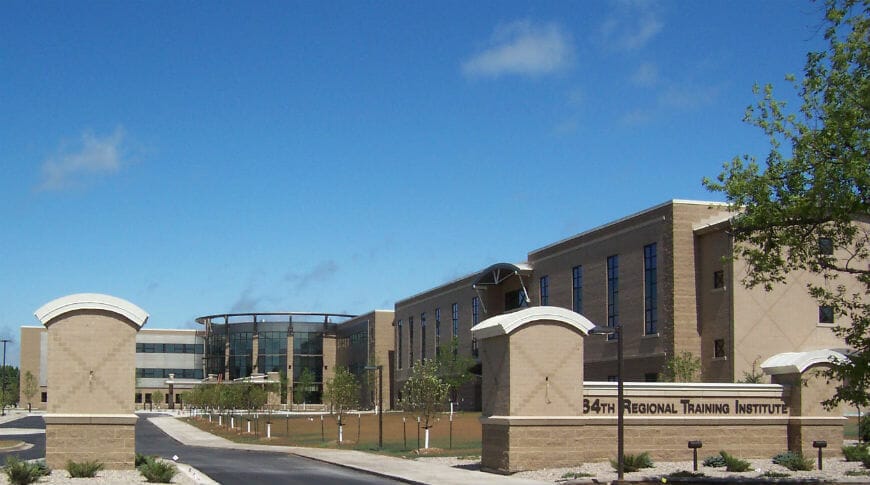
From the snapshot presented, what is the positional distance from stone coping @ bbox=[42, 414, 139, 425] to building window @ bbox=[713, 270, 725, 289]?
35.1 m

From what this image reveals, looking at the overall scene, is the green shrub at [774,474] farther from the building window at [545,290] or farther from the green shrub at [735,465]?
the building window at [545,290]

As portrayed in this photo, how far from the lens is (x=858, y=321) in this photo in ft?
71.2

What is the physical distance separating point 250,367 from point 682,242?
282ft

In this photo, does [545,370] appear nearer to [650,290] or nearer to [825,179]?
[825,179]

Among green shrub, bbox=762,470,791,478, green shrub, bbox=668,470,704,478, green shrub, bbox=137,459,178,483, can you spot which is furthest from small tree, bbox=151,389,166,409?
green shrub, bbox=762,470,791,478

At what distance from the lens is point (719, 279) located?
174ft

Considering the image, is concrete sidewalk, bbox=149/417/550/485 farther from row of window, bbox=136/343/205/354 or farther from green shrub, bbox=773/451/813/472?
row of window, bbox=136/343/205/354

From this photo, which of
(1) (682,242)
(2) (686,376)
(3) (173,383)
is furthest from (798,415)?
(3) (173,383)

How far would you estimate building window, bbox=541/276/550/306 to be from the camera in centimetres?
6988

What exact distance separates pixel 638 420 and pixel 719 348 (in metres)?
25.1

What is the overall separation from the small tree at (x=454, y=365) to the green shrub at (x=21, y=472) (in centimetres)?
6090

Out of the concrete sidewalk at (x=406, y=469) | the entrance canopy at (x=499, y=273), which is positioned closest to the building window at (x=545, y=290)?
the entrance canopy at (x=499, y=273)

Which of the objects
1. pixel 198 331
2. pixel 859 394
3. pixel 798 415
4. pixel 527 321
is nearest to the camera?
pixel 859 394

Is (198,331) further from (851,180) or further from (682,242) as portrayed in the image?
(851,180)
